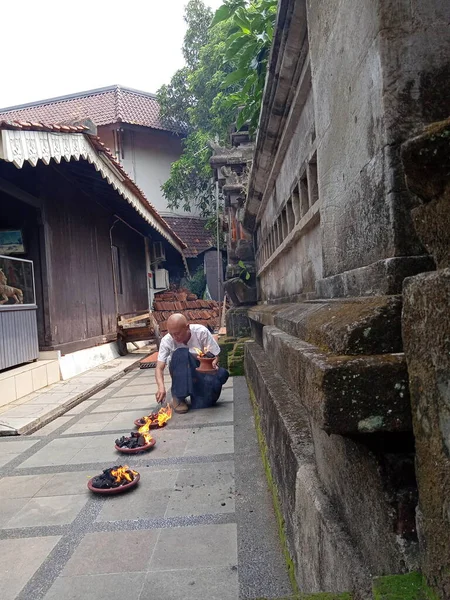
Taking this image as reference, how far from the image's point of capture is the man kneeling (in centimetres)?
520

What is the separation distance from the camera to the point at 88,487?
10.5ft

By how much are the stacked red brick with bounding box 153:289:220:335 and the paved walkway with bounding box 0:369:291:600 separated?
9.77 meters

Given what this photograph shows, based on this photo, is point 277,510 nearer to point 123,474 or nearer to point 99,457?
point 123,474

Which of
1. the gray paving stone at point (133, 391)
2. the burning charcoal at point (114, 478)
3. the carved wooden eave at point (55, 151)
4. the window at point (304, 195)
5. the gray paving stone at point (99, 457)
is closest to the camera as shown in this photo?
the window at point (304, 195)

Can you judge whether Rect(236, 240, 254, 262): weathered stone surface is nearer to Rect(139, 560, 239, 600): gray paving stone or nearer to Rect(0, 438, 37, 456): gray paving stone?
Rect(0, 438, 37, 456): gray paving stone

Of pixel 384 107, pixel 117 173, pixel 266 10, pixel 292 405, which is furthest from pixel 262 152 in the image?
pixel 117 173

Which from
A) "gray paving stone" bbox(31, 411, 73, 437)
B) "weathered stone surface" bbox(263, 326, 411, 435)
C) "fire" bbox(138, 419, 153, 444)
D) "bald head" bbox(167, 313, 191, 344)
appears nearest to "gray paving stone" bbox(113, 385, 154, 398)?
"gray paving stone" bbox(31, 411, 73, 437)

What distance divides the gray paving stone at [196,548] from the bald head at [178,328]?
284cm

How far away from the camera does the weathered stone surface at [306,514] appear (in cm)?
122

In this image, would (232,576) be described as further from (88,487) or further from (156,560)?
(88,487)

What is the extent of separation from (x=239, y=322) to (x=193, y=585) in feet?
19.5

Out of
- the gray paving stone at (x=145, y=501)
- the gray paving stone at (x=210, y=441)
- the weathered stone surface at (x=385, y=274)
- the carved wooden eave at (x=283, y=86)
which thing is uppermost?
the carved wooden eave at (x=283, y=86)

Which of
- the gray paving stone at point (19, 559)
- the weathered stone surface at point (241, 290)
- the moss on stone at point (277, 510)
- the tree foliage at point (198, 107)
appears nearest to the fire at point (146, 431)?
the moss on stone at point (277, 510)

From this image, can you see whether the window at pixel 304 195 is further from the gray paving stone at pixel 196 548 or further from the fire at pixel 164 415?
the fire at pixel 164 415
